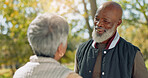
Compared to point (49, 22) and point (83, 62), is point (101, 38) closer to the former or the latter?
point (83, 62)

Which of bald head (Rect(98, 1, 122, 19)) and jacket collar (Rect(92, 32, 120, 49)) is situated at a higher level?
bald head (Rect(98, 1, 122, 19))

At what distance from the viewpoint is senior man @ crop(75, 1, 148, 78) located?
221 cm

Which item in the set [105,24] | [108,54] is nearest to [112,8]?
[105,24]

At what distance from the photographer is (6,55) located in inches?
622

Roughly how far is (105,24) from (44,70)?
4.20 ft

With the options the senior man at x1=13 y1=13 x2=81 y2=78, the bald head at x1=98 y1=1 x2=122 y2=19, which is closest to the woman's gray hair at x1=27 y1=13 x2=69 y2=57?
the senior man at x1=13 y1=13 x2=81 y2=78

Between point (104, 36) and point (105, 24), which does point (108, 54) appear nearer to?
point (104, 36)

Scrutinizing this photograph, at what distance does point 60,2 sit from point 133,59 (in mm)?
6806

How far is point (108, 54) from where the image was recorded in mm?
2383

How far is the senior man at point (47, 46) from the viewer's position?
1436 mm

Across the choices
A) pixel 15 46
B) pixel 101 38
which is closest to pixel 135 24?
pixel 15 46

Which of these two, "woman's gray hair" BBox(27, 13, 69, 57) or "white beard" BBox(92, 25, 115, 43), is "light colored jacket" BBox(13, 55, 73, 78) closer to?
"woman's gray hair" BBox(27, 13, 69, 57)

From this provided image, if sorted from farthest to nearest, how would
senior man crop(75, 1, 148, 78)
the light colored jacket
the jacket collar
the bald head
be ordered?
the bald head, the jacket collar, senior man crop(75, 1, 148, 78), the light colored jacket

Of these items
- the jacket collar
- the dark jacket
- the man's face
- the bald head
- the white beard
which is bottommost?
the dark jacket
